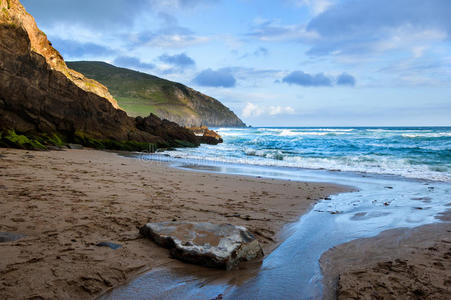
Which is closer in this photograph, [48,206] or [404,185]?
[48,206]

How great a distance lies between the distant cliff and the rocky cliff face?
69.9m

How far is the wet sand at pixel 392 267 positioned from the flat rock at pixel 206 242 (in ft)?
2.48

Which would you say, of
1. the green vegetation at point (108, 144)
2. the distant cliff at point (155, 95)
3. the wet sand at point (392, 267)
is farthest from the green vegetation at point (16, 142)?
the distant cliff at point (155, 95)

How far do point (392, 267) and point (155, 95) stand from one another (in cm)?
11776


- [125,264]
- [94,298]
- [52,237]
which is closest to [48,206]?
[52,237]

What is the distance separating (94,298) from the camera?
1.98m

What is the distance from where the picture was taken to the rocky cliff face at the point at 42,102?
40.9 feet

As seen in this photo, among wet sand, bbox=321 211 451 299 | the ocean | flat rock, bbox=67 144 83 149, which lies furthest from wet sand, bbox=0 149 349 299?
flat rock, bbox=67 144 83 149

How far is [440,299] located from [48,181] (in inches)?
224

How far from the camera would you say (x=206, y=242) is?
276 cm

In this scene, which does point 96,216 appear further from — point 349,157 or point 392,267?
point 349,157

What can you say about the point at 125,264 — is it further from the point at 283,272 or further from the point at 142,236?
the point at 283,272

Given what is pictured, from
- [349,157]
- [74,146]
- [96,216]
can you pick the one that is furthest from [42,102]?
[349,157]

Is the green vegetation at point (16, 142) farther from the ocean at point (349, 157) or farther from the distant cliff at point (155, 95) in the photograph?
the distant cliff at point (155, 95)
